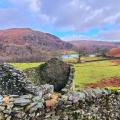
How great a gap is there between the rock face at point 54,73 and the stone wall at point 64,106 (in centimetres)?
1481

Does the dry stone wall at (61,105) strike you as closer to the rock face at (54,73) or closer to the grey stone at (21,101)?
the grey stone at (21,101)

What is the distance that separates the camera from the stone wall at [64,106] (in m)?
12.8

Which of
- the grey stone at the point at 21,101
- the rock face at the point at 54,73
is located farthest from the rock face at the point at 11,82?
the rock face at the point at 54,73

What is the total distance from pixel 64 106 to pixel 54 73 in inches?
709

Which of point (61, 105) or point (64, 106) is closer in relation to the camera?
point (61, 105)

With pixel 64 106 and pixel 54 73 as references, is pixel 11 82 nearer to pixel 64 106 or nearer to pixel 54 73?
pixel 64 106

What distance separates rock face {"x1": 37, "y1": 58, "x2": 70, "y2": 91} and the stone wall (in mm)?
14812

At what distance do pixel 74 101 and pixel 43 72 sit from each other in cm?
1780

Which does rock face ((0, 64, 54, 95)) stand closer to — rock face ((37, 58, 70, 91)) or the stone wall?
the stone wall

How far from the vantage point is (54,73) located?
105 feet

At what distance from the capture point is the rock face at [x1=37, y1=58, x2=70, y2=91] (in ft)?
103

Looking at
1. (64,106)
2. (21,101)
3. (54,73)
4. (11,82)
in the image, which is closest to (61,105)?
(64,106)

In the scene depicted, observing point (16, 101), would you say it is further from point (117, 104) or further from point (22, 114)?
point (117, 104)

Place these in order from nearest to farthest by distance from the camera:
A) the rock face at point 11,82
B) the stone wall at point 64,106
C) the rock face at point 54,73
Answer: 1. the stone wall at point 64,106
2. the rock face at point 11,82
3. the rock face at point 54,73
